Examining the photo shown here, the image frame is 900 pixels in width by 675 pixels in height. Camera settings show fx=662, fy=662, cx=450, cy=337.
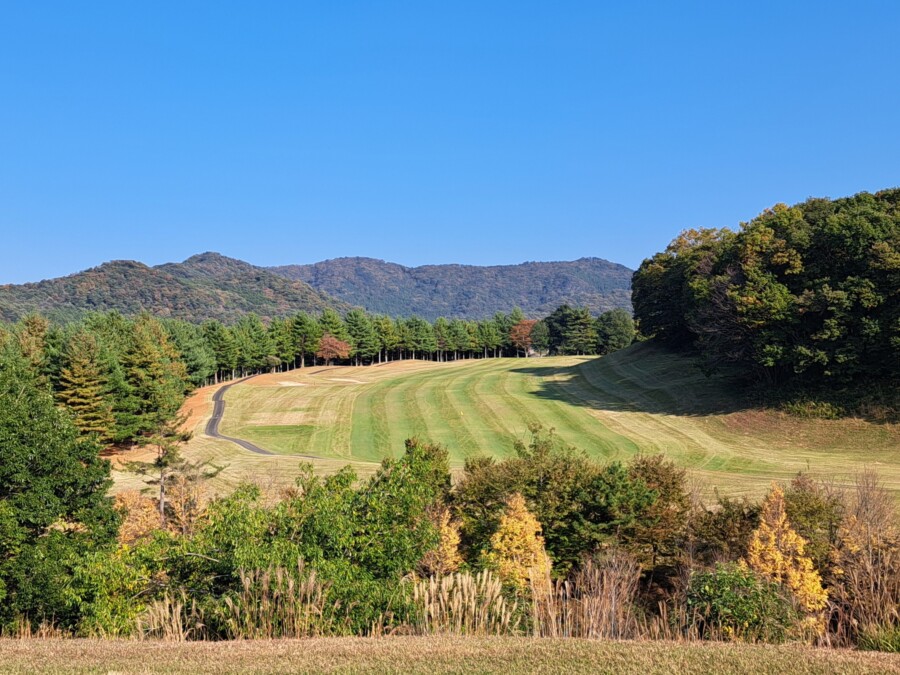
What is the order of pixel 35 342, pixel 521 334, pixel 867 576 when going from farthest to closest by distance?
1. pixel 521 334
2. pixel 35 342
3. pixel 867 576

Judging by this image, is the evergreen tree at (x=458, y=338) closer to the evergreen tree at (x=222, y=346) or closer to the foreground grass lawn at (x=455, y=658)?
the evergreen tree at (x=222, y=346)

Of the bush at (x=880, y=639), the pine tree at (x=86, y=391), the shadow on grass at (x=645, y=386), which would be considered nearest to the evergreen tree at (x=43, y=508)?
the bush at (x=880, y=639)

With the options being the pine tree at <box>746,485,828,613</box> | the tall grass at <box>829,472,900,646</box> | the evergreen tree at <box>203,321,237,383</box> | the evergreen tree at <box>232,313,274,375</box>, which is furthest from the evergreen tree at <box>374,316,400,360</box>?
the pine tree at <box>746,485,828,613</box>

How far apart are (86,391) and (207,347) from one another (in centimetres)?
4859

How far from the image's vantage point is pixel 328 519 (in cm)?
1538

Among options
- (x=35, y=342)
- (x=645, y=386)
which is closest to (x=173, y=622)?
(x=645, y=386)

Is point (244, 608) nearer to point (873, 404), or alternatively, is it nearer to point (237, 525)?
point (237, 525)

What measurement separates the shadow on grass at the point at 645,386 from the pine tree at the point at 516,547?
37226 mm

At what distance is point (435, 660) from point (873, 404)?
49888 millimetres

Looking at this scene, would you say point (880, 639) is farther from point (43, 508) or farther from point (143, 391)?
point (143, 391)

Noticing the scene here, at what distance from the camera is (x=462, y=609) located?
12516mm

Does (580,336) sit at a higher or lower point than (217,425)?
higher

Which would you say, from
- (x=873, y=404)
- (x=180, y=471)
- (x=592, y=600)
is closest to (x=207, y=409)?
(x=180, y=471)

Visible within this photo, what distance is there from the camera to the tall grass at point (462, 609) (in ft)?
40.3
